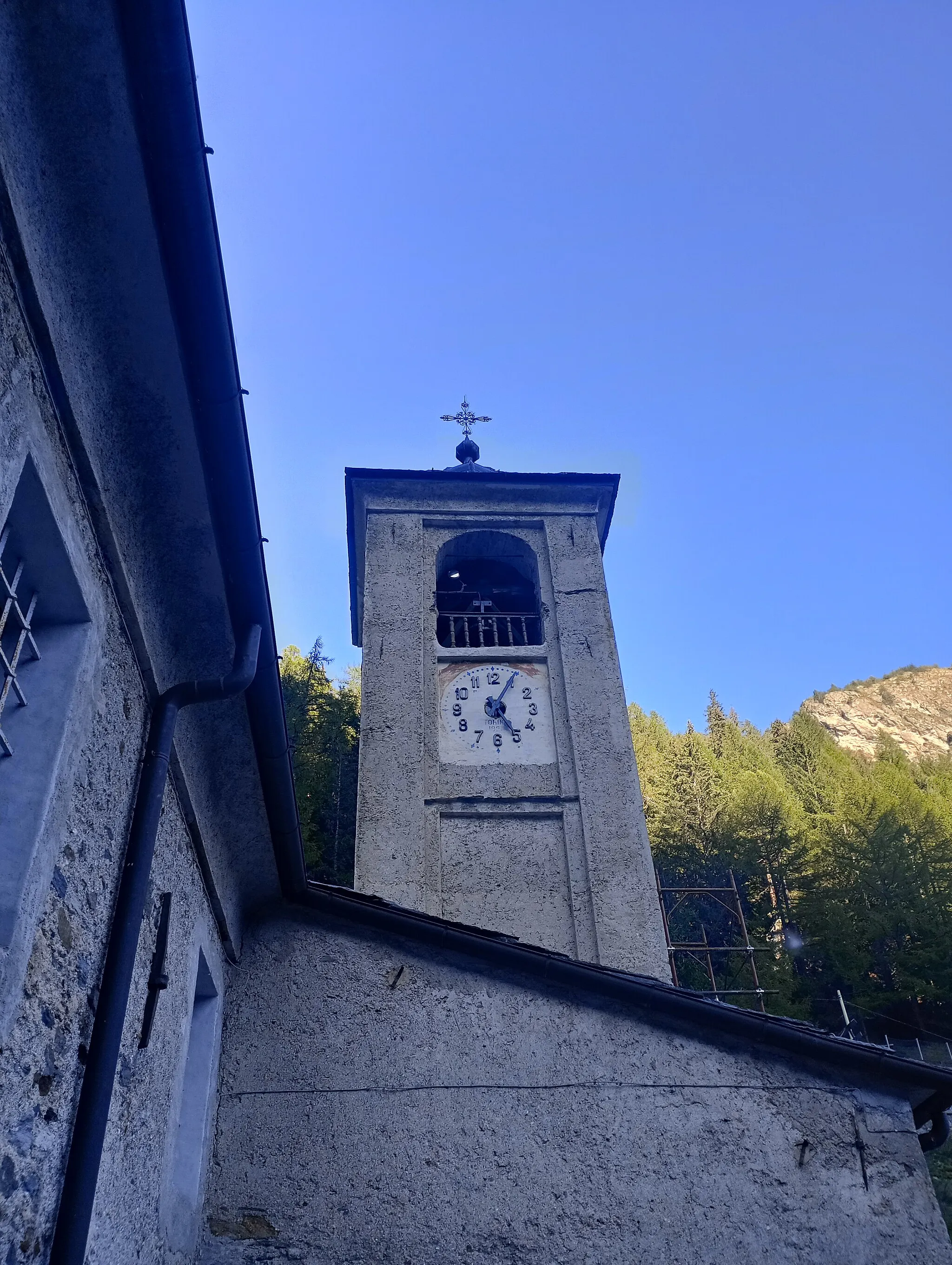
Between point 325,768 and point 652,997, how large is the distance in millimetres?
17441

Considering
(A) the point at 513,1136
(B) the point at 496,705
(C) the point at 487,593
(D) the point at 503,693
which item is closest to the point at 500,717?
(B) the point at 496,705

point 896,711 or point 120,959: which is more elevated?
point 896,711

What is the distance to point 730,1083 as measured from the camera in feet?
19.2

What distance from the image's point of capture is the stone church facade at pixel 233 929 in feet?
9.00

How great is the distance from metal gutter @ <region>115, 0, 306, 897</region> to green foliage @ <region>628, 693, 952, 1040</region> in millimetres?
18914

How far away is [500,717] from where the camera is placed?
11.0m

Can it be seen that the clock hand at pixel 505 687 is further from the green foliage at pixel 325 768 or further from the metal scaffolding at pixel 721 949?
the green foliage at pixel 325 768

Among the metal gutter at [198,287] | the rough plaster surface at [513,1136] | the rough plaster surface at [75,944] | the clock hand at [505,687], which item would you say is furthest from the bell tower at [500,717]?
A: the metal gutter at [198,287]

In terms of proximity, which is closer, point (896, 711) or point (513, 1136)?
point (513, 1136)

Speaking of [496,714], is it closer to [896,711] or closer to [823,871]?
[823,871]

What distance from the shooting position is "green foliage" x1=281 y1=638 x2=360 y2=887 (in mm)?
20344

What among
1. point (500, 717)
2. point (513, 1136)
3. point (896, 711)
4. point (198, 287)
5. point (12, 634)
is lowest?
point (513, 1136)

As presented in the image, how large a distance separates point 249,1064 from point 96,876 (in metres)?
3.08

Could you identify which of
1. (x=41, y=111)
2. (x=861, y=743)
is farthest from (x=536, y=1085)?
(x=861, y=743)
